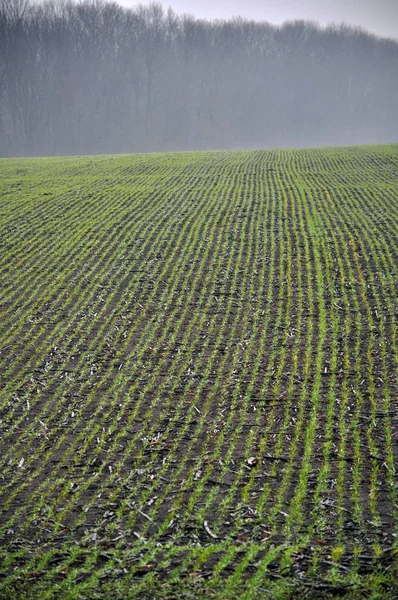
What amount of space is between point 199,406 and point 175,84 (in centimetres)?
7080

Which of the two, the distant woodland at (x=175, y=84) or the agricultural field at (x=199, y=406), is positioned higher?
the distant woodland at (x=175, y=84)

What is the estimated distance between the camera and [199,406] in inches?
335

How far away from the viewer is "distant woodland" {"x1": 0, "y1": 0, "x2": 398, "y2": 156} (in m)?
64.0

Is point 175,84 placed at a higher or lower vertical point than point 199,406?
higher

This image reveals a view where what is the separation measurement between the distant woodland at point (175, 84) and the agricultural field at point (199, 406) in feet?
168

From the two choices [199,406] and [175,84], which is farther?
[175,84]

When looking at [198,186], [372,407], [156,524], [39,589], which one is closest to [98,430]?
[156,524]

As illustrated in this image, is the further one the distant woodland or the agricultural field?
the distant woodland

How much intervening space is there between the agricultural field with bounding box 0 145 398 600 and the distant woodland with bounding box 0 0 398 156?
51.1 metres

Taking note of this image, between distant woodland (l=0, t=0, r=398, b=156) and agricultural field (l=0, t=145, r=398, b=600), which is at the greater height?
distant woodland (l=0, t=0, r=398, b=156)

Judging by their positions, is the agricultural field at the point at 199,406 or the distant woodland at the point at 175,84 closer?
the agricultural field at the point at 199,406

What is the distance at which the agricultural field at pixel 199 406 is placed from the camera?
222 inches

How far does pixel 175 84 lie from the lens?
7338 centimetres

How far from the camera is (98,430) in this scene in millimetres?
7973
